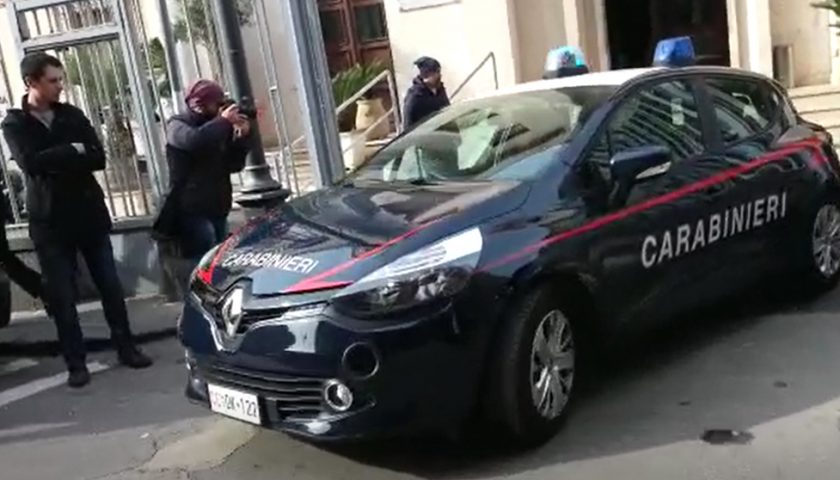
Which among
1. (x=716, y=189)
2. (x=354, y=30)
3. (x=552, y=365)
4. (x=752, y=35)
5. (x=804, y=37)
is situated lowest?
(x=552, y=365)

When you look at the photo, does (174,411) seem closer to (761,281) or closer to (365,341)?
(365,341)

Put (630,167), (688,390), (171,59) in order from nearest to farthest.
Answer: (630,167), (688,390), (171,59)

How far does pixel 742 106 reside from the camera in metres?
5.60

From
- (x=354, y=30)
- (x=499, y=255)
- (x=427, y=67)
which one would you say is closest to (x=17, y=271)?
(x=427, y=67)

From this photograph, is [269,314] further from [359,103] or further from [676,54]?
[359,103]

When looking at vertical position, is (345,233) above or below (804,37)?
above

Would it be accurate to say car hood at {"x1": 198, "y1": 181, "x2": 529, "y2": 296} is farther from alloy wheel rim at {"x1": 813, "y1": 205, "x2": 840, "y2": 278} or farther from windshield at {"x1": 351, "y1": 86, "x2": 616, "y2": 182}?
alloy wheel rim at {"x1": 813, "y1": 205, "x2": 840, "y2": 278}

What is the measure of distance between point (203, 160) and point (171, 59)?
163 centimetres

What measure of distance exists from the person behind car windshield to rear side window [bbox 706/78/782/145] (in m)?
3.38

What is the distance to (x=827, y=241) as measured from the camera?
5.95 meters

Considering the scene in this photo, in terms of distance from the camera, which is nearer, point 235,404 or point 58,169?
point 235,404

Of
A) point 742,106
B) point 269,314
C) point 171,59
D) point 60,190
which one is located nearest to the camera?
point 269,314

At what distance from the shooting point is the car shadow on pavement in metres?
4.19

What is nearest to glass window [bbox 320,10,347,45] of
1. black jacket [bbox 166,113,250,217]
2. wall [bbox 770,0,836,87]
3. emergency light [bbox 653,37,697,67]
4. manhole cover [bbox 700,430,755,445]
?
wall [bbox 770,0,836,87]
